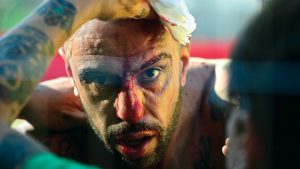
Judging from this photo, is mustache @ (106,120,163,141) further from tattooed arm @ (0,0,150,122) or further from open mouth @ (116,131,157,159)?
tattooed arm @ (0,0,150,122)

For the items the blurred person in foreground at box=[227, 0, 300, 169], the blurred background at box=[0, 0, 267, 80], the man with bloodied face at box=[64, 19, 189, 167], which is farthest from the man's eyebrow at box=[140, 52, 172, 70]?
the blurred person in foreground at box=[227, 0, 300, 169]

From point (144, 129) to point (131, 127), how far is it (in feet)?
0.10

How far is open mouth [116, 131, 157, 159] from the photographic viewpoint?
5.37 ft

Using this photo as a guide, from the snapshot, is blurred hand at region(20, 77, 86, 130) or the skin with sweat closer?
the skin with sweat

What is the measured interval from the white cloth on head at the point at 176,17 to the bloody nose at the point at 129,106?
0.50 ft

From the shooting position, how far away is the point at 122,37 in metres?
1.59

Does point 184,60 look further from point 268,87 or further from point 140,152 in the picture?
point 268,87

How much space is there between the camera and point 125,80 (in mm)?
1599

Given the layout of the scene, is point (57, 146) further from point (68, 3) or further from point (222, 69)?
point (68, 3)

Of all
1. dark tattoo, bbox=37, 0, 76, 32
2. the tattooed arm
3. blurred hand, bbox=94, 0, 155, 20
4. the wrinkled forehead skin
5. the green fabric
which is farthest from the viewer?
the wrinkled forehead skin

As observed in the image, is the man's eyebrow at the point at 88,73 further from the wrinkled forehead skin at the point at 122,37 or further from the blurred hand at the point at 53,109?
the blurred hand at the point at 53,109

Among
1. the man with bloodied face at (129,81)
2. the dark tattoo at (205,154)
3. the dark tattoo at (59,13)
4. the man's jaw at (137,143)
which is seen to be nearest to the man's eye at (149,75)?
the man with bloodied face at (129,81)

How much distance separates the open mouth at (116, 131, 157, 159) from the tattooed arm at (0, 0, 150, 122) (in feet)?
1.29

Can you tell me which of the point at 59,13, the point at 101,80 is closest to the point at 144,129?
the point at 101,80
